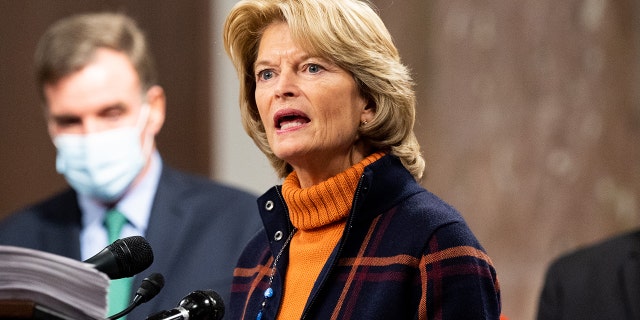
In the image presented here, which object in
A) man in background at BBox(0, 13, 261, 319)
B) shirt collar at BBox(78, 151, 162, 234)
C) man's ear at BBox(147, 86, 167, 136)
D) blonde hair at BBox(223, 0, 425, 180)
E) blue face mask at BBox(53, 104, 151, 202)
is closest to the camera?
blonde hair at BBox(223, 0, 425, 180)

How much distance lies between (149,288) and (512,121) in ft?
9.91

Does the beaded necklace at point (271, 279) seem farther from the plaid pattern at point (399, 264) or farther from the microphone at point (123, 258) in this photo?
the microphone at point (123, 258)

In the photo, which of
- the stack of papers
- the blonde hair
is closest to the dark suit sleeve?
the blonde hair

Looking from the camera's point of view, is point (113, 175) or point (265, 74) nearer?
point (265, 74)

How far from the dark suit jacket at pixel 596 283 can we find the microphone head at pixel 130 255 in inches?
74.2

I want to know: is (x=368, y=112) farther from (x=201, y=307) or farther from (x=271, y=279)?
(x=201, y=307)

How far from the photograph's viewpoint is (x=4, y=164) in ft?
15.5

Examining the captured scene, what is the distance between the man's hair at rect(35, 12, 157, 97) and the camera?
11.9ft

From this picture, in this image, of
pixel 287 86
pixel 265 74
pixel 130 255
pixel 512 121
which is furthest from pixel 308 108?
pixel 512 121

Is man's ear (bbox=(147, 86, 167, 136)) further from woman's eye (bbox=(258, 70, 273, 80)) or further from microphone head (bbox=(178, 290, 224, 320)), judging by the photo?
microphone head (bbox=(178, 290, 224, 320))

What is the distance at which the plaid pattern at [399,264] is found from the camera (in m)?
1.94

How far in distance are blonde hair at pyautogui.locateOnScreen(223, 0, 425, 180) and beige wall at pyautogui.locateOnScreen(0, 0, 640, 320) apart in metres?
2.29

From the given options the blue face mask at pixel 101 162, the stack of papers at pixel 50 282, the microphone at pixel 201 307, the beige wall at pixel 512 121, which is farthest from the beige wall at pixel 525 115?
the stack of papers at pixel 50 282

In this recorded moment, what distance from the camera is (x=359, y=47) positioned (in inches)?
83.8
